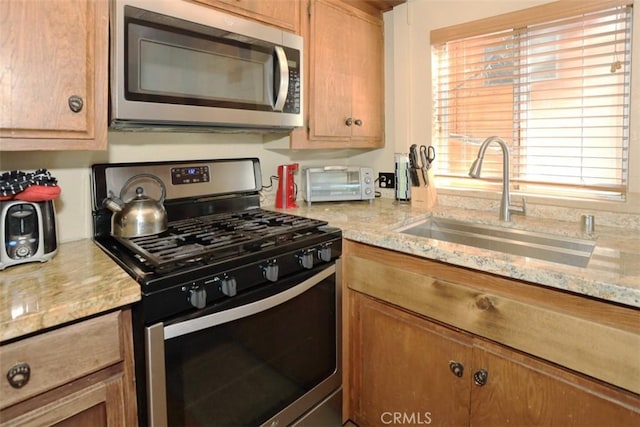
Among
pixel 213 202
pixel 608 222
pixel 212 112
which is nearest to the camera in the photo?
pixel 212 112

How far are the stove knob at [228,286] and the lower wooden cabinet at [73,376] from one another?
0.25 meters

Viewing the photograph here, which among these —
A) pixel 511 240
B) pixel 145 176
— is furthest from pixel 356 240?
pixel 145 176

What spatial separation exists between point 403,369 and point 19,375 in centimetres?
115

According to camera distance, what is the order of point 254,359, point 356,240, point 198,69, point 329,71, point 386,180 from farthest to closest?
point 386,180, point 329,71, point 356,240, point 198,69, point 254,359

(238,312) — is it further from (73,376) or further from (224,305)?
(73,376)

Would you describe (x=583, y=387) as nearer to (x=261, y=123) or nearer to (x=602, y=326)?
(x=602, y=326)

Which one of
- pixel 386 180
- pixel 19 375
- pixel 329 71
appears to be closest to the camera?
pixel 19 375

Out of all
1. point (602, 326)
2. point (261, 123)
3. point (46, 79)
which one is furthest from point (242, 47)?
point (602, 326)

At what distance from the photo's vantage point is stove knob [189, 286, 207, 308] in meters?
1.03

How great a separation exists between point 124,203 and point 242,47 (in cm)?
73

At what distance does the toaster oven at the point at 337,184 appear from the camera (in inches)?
81.4

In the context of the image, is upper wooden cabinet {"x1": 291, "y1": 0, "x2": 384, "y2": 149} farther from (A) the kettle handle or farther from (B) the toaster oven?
(A) the kettle handle

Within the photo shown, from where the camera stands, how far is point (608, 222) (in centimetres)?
153

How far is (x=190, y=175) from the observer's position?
5.47 ft
